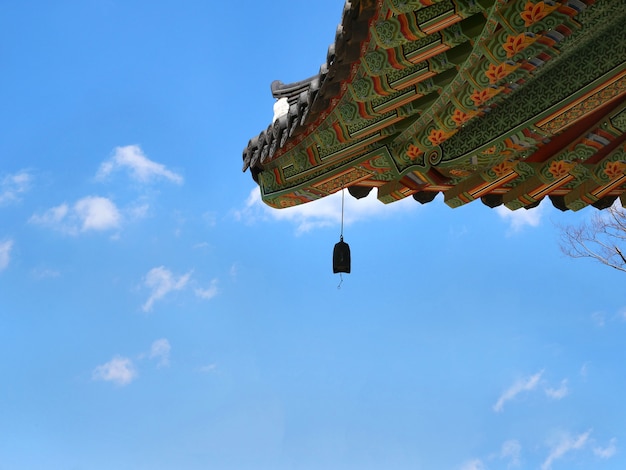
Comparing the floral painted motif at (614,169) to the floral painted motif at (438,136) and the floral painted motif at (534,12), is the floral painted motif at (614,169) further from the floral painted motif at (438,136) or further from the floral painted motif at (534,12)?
the floral painted motif at (534,12)

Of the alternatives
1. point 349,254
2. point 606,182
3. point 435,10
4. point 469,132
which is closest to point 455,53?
point 435,10

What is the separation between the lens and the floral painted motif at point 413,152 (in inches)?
256

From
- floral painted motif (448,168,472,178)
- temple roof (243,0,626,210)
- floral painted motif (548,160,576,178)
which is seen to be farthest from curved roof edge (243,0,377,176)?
floral painted motif (548,160,576,178)

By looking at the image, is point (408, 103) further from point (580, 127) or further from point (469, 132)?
point (580, 127)

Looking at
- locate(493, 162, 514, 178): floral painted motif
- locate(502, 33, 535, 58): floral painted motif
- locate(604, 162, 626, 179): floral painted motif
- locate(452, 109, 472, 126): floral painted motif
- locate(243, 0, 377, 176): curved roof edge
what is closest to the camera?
locate(502, 33, 535, 58): floral painted motif

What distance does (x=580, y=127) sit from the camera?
6.70 m

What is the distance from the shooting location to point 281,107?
24.3 ft

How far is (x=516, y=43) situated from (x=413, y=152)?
5.14 ft

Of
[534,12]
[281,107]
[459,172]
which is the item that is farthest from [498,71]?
[281,107]

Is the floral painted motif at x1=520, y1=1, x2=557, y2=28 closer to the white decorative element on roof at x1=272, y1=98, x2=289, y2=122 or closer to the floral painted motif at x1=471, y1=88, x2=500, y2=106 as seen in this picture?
the floral painted motif at x1=471, y1=88, x2=500, y2=106

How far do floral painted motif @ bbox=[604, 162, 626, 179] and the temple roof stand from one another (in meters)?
0.01

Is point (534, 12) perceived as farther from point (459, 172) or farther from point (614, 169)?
point (614, 169)

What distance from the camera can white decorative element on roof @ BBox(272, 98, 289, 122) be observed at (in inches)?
286

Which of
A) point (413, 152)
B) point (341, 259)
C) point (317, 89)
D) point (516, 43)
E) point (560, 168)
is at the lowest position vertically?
point (516, 43)
